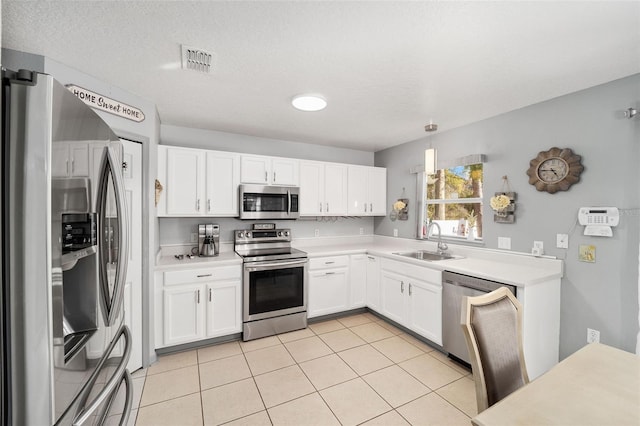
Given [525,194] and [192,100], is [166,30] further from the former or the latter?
[525,194]

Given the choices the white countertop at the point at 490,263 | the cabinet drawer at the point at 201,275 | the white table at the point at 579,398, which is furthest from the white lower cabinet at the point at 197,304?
the white table at the point at 579,398

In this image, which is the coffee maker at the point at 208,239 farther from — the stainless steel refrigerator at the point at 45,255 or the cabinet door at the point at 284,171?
the stainless steel refrigerator at the point at 45,255

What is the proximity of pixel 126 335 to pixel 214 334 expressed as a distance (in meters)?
1.71

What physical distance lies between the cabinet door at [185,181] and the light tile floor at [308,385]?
1.48 meters

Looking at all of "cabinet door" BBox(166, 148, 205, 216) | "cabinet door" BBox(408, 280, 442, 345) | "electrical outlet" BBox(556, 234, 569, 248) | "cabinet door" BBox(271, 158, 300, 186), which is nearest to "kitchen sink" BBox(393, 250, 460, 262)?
"cabinet door" BBox(408, 280, 442, 345)

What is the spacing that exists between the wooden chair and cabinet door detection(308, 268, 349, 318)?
7.46 feet

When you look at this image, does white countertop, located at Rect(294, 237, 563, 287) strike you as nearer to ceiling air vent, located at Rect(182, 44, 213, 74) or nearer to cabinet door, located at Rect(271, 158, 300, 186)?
cabinet door, located at Rect(271, 158, 300, 186)

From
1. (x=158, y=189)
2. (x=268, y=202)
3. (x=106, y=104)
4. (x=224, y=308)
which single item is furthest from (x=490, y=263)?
(x=106, y=104)

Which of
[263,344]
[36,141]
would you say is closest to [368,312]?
[263,344]

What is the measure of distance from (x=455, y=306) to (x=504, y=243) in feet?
2.85

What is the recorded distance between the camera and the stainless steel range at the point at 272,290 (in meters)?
2.99

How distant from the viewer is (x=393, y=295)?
3.28 meters

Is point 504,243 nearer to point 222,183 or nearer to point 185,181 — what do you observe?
point 222,183

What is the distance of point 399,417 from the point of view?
1.91 m
